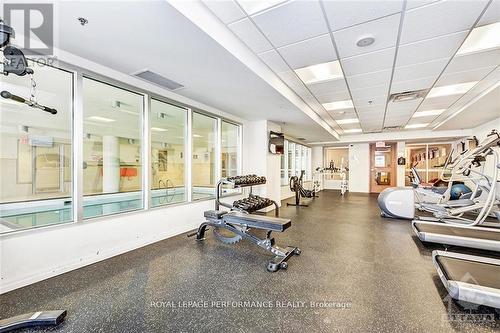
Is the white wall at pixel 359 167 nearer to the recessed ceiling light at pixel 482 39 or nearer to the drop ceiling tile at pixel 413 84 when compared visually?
the drop ceiling tile at pixel 413 84

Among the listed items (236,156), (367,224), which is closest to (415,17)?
(367,224)

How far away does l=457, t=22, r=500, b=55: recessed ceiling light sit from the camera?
2.51 meters

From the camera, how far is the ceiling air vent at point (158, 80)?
3187 millimetres

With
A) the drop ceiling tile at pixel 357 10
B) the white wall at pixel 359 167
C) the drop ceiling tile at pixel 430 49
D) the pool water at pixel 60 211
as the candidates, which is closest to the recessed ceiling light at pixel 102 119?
the pool water at pixel 60 211

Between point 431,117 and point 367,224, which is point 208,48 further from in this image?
point 431,117

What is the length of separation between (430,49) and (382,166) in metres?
8.67

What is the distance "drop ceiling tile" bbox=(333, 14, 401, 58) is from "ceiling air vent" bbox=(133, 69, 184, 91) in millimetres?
2413

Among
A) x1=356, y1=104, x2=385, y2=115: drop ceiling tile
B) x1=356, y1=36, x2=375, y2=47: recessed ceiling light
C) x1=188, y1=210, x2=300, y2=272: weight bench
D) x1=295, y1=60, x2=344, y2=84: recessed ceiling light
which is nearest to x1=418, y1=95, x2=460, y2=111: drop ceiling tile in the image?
x1=356, y1=104, x2=385, y2=115: drop ceiling tile

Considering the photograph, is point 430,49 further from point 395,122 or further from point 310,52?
point 395,122

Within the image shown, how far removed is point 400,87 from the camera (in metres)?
4.24

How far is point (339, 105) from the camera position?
5570mm

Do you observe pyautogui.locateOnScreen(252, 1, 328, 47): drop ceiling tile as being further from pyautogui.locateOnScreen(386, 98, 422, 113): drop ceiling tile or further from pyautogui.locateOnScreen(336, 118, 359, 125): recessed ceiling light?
pyautogui.locateOnScreen(336, 118, 359, 125): recessed ceiling light

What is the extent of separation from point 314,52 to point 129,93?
9.83ft

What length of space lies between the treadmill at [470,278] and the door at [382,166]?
889 centimetres
